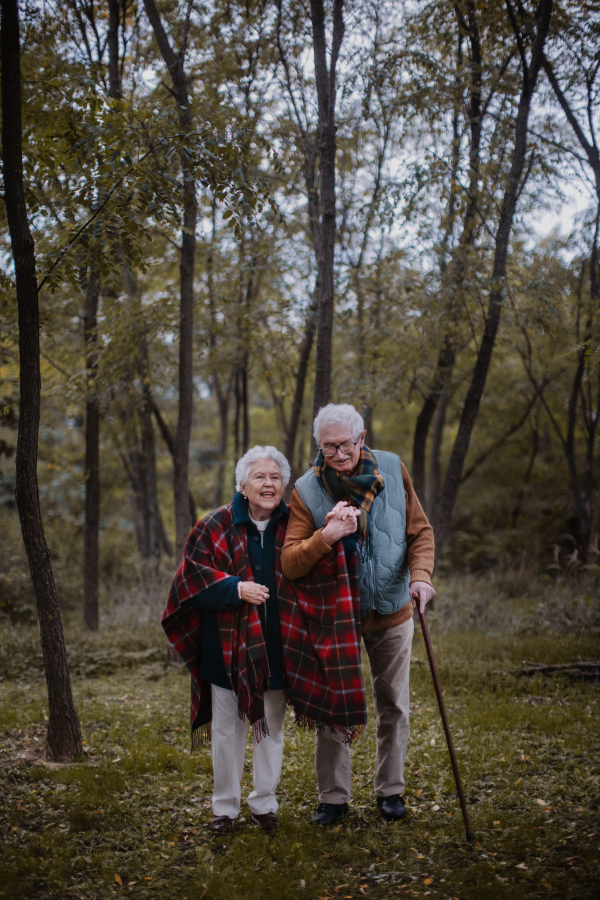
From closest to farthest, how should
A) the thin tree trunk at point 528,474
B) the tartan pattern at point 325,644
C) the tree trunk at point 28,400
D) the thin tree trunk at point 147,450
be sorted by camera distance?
the tartan pattern at point 325,644 < the tree trunk at point 28,400 < the thin tree trunk at point 147,450 < the thin tree trunk at point 528,474

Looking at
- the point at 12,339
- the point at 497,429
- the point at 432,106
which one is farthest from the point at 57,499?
the point at 432,106

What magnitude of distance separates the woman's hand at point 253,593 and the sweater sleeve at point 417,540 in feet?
2.45

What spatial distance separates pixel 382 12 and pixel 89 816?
7685 millimetres

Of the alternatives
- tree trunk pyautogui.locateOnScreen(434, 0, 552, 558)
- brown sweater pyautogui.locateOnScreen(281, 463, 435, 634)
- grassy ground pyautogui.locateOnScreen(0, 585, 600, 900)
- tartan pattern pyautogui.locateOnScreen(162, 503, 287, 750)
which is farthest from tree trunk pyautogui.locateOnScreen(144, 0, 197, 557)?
brown sweater pyautogui.locateOnScreen(281, 463, 435, 634)

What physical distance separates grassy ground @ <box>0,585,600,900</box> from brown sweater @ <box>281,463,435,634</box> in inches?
41.8

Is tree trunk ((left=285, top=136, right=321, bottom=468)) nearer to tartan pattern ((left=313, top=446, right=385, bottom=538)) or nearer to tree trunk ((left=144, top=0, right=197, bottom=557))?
tree trunk ((left=144, top=0, right=197, bottom=557))

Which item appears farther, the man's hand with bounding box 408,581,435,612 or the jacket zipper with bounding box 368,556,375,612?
the jacket zipper with bounding box 368,556,375,612

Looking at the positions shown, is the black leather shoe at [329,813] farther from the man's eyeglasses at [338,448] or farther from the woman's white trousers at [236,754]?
the man's eyeglasses at [338,448]

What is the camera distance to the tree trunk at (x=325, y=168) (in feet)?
17.7

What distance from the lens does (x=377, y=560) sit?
10.7 ft

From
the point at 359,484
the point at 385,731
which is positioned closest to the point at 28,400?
the point at 359,484

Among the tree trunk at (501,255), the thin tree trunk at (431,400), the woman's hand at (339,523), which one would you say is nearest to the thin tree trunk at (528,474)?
the thin tree trunk at (431,400)

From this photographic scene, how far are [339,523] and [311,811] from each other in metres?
1.72

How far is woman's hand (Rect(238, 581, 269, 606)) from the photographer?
310 centimetres
